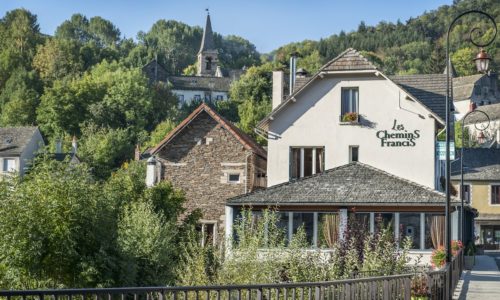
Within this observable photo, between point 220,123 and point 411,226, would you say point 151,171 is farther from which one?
point 411,226

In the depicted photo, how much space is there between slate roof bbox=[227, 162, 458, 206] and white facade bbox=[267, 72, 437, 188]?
2060 millimetres

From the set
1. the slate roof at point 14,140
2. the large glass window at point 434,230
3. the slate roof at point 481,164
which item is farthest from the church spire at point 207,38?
the large glass window at point 434,230

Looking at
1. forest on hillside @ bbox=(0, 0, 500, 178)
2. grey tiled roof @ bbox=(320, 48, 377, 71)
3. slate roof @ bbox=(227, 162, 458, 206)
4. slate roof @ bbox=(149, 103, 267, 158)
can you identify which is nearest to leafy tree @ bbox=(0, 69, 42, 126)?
forest on hillside @ bbox=(0, 0, 500, 178)

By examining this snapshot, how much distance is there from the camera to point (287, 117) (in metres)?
43.0

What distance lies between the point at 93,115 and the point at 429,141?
75.6m

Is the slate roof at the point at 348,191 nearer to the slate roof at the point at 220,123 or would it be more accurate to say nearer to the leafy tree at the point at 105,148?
the slate roof at the point at 220,123

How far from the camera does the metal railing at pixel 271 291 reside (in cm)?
910

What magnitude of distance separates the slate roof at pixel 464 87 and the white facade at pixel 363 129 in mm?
99246

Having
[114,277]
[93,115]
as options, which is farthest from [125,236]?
[93,115]

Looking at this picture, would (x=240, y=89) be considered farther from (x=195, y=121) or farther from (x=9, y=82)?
(x=195, y=121)

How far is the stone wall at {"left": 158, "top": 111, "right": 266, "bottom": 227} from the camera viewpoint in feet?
154

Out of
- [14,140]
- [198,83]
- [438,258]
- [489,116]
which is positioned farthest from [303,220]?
[198,83]

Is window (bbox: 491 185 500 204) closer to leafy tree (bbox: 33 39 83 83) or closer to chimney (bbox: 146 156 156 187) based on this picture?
chimney (bbox: 146 156 156 187)

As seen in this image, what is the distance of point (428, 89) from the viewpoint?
42.8 m
